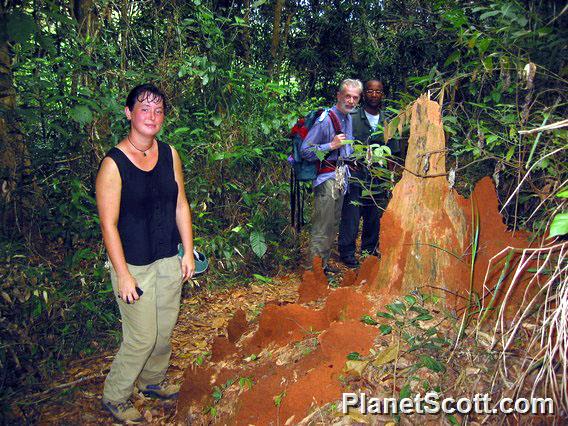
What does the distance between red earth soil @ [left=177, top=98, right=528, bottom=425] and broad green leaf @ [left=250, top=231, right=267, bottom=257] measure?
2188mm

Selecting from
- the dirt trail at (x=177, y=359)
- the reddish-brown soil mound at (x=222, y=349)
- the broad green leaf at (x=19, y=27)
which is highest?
the broad green leaf at (x=19, y=27)

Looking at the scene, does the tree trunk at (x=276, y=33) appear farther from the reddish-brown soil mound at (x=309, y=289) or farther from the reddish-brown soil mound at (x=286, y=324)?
the reddish-brown soil mound at (x=286, y=324)

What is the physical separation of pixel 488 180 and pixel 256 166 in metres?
3.85

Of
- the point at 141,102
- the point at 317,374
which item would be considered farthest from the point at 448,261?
the point at 141,102

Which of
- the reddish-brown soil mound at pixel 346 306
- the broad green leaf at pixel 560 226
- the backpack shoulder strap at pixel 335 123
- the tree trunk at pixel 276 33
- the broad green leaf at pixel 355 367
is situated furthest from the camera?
the tree trunk at pixel 276 33

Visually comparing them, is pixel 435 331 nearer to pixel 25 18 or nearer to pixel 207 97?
pixel 25 18

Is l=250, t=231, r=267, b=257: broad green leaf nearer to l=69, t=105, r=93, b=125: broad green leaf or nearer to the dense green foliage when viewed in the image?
the dense green foliage

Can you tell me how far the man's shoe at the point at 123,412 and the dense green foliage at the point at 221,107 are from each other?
699 mm

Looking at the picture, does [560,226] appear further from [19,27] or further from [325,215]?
[325,215]

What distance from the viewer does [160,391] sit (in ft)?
12.4

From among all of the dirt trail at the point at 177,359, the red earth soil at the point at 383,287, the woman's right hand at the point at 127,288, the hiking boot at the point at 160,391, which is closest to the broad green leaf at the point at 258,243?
the dirt trail at the point at 177,359

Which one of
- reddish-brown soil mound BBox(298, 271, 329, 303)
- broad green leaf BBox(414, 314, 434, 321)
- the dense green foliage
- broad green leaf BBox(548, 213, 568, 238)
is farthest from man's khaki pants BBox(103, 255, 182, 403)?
broad green leaf BBox(548, 213, 568, 238)

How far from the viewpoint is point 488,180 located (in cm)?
320

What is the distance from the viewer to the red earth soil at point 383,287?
117 inches
